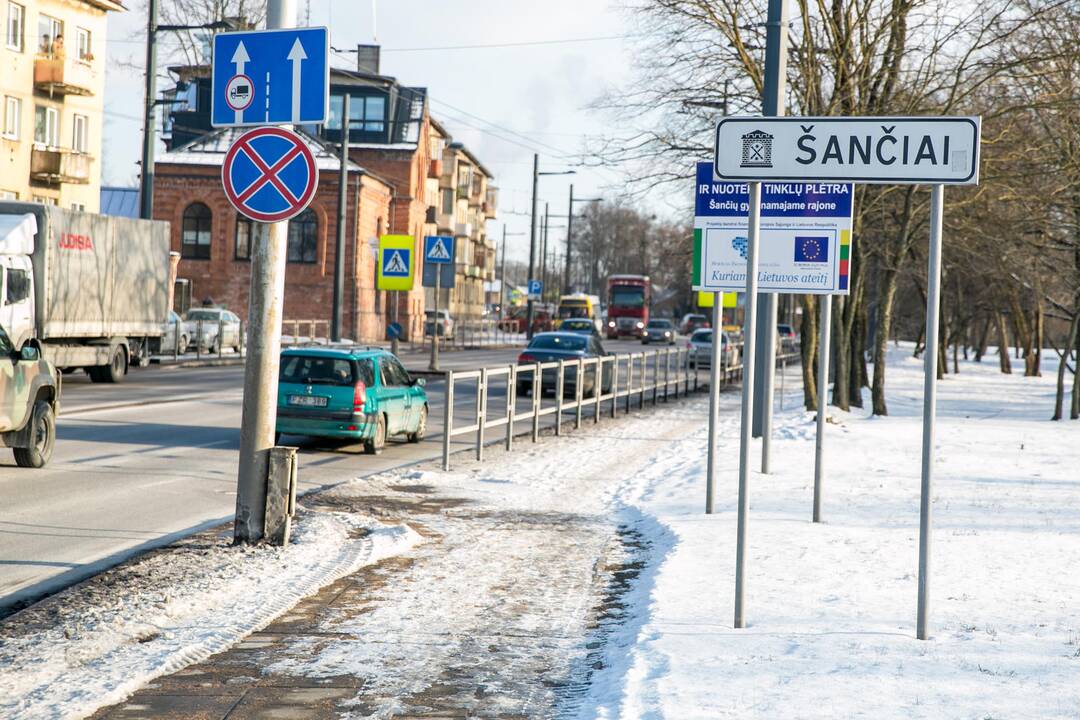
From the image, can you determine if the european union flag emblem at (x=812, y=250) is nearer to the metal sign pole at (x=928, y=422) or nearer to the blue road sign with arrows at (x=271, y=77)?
the blue road sign with arrows at (x=271, y=77)

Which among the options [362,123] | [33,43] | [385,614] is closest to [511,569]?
[385,614]

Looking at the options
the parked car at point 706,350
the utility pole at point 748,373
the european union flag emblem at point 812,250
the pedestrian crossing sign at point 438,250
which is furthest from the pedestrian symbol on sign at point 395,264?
the european union flag emblem at point 812,250

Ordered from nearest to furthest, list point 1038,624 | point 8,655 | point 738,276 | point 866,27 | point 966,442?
point 8,655
point 1038,624
point 738,276
point 966,442
point 866,27

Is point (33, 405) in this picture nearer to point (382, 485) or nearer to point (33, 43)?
point (382, 485)

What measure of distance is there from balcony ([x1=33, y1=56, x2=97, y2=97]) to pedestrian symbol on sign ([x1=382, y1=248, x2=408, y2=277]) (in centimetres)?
1968

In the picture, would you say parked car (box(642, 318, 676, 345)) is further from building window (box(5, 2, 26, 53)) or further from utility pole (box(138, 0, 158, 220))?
utility pole (box(138, 0, 158, 220))

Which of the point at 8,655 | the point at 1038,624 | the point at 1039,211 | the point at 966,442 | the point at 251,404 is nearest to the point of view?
the point at 8,655

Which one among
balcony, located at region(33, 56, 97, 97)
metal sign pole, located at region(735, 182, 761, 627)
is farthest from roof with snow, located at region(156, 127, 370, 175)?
metal sign pole, located at region(735, 182, 761, 627)

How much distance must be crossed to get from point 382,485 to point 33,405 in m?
3.59

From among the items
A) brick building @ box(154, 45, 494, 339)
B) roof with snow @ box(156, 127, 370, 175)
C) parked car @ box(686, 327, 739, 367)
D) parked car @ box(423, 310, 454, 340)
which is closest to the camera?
parked car @ box(686, 327, 739, 367)

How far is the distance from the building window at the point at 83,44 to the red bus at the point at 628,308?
43151mm

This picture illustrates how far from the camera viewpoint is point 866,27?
23750 mm

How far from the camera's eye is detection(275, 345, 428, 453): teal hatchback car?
1684 centimetres

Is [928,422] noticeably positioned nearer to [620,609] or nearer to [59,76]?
[620,609]
